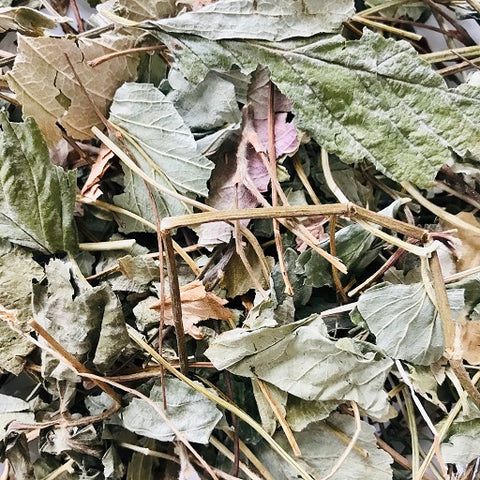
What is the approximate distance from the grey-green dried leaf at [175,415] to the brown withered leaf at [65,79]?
31 centimetres

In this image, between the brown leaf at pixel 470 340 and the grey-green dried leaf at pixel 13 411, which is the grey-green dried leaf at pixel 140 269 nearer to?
the grey-green dried leaf at pixel 13 411

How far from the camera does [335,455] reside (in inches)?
26.3

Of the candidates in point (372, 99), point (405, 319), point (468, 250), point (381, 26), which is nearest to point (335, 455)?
point (405, 319)

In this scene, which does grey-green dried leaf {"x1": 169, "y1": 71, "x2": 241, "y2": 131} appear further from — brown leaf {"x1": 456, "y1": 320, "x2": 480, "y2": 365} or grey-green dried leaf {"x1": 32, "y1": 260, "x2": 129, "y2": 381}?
brown leaf {"x1": 456, "y1": 320, "x2": 480, "y2": 365}

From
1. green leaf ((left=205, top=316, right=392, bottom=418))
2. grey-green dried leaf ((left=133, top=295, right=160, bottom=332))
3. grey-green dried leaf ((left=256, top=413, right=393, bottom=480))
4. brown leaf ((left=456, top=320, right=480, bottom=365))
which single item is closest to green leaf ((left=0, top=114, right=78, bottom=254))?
grey-green dried leaf ((left=133, top=295, right=160, bottom=332))

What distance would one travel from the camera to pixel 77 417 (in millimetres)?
682

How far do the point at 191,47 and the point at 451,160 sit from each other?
0.99ft

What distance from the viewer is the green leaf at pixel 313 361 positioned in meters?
0.63

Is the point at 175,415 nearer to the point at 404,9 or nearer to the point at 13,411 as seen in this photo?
the point at 13,411

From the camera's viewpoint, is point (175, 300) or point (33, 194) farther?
point (33, 194)

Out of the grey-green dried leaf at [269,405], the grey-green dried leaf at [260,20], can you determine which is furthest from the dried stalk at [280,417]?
the grey-green dried leaf at [260,20]

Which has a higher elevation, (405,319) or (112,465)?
(405,319)

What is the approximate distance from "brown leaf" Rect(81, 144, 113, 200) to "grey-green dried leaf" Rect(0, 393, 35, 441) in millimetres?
248

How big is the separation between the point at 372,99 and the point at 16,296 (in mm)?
448
